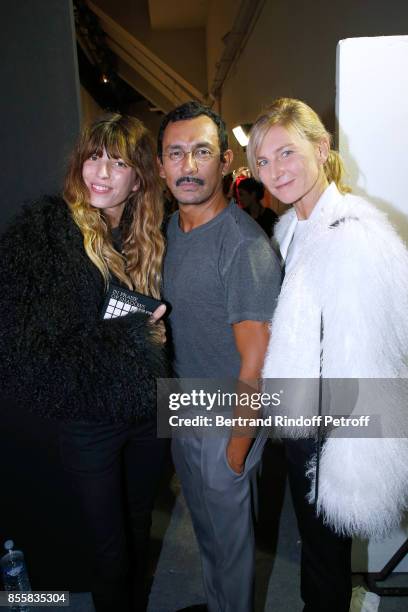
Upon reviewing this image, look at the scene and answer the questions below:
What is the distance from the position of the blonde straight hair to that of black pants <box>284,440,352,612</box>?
2.88 ft

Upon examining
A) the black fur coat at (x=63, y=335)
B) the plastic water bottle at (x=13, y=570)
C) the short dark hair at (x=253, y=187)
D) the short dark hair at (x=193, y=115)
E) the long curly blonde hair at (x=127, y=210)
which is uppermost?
the short dark hair at (x=253, y=187)

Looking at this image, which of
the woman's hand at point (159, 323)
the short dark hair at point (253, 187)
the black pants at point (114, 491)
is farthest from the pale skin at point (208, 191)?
the short dark hair at point (253, 187)

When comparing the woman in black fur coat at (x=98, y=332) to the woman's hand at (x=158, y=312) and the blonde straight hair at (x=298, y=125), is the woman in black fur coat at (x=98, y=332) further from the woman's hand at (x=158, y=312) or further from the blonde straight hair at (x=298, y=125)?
the blonde straight hair at (x=298, y=125)

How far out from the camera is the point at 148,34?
29.7ft

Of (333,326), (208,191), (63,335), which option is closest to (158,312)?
(63,335)

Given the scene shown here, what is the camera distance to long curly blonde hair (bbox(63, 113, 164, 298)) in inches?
51.0

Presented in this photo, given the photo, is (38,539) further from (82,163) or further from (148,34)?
(148,34)

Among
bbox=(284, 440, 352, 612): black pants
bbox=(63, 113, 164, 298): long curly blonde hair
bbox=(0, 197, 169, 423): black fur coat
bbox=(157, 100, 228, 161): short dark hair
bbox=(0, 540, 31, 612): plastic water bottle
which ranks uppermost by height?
bbox=(157, 100, 228, 161): short dark hair

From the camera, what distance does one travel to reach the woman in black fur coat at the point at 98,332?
1160 mm

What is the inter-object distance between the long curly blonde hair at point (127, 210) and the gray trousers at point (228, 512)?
56 cm

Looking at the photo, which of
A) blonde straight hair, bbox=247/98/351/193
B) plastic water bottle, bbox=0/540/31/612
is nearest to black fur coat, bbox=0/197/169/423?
blonde straight hair, bbox=247/98/351/193

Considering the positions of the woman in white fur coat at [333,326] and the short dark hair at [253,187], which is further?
the short dark hair at [253,187]

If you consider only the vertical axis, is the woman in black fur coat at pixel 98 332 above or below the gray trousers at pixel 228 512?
above

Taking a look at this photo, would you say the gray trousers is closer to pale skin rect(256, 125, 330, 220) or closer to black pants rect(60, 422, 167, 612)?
black pants rect(60, 422, 167, 612)
